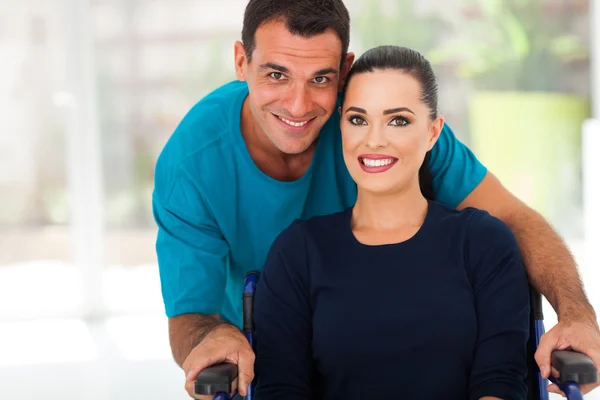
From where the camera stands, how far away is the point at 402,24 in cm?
455

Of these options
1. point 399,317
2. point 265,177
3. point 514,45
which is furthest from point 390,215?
point 514,45

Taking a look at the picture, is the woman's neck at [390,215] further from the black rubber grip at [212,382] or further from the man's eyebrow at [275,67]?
the black rubber grip at [212,382]

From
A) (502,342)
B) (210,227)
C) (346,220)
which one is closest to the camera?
(502,342)

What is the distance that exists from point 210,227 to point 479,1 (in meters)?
3.06

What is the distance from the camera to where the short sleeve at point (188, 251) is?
77.3 inches

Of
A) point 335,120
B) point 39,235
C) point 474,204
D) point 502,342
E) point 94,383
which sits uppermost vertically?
point 335,120

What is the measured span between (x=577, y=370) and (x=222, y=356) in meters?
0.65

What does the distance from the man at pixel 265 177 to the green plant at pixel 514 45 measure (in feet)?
8.72

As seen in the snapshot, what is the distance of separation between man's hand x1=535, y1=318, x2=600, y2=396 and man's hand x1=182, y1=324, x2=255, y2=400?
0.55 metres

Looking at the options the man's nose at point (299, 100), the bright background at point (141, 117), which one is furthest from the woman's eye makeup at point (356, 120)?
the bright background at point (141, 117)

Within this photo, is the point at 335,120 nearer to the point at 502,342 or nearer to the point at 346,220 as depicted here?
the point at 346,220

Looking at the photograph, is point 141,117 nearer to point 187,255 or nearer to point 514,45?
point 514,45

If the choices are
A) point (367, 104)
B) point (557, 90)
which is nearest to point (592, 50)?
point (557, 90)

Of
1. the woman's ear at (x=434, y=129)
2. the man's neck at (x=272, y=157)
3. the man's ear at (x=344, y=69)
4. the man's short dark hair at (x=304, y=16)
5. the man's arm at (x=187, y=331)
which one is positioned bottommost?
the man's arm at (x=187, y=331)
